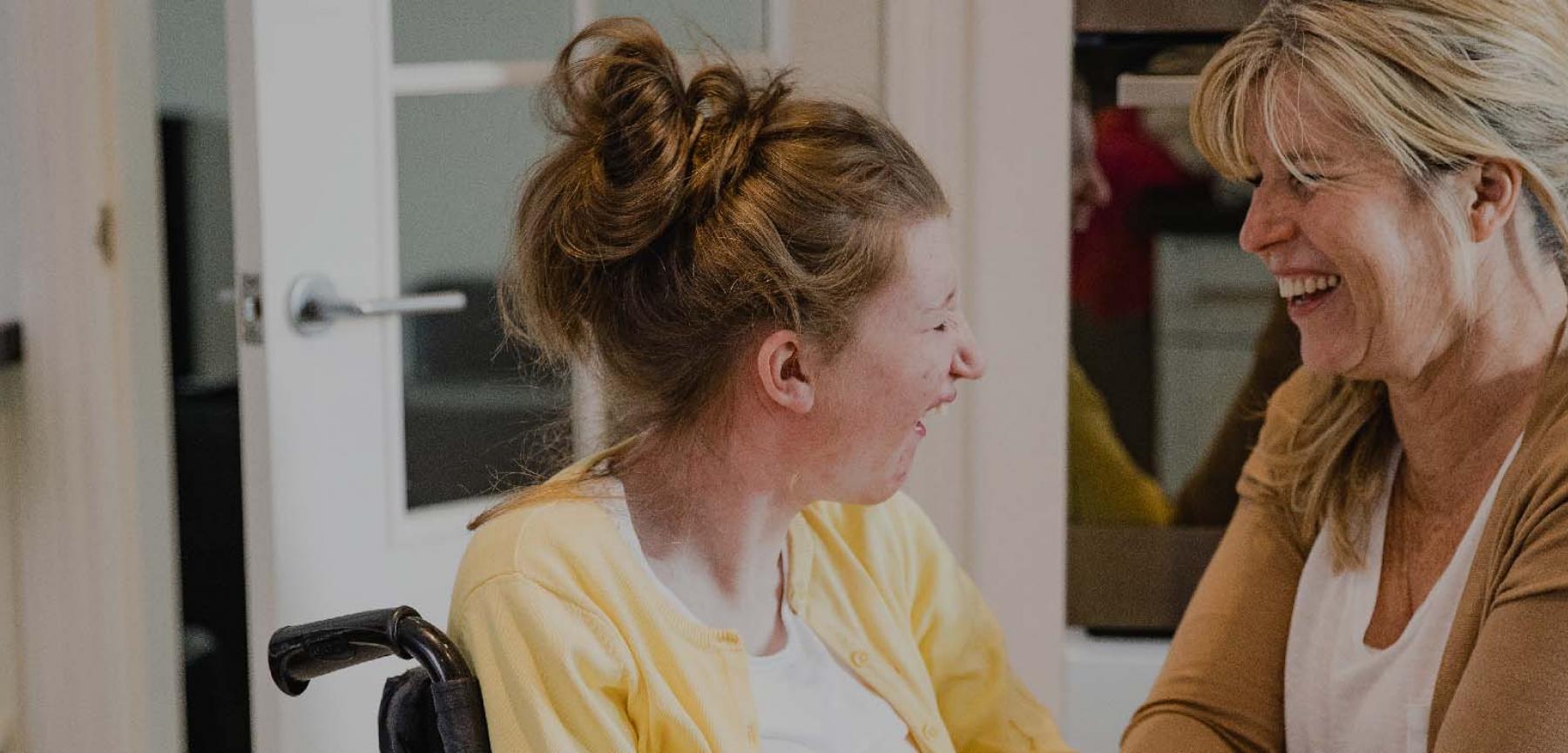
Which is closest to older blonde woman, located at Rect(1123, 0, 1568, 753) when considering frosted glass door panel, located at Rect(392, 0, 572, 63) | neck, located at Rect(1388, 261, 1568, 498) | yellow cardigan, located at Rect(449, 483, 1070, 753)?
neck, located at Rect(1388, 261, 1568, 498)

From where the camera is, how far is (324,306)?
69.9 inches

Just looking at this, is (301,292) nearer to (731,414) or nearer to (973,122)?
(731,414)

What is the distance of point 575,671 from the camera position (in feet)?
3.73

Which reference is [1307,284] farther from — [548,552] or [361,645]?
[361,645]

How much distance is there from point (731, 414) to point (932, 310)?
18 centimetres

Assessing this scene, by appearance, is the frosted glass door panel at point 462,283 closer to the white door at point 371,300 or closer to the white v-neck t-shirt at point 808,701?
the white door at point 371,300

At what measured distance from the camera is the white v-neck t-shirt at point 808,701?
4.10ft

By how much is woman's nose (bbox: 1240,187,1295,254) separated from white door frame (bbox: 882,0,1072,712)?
789 mm

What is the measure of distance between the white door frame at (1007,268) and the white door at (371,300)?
0.47 m

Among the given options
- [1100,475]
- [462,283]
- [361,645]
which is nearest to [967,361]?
[361,645]

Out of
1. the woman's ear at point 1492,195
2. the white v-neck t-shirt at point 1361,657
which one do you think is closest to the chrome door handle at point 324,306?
the white v-neck t-shirt at point 1361,657

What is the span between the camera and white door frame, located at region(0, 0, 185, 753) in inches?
70.8

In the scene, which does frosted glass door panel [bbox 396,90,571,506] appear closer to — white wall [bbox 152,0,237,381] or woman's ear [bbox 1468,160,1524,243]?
white wall [bbox 152,0,237,381]

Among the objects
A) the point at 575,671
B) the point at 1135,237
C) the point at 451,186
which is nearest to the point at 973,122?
the point at 1135,237
